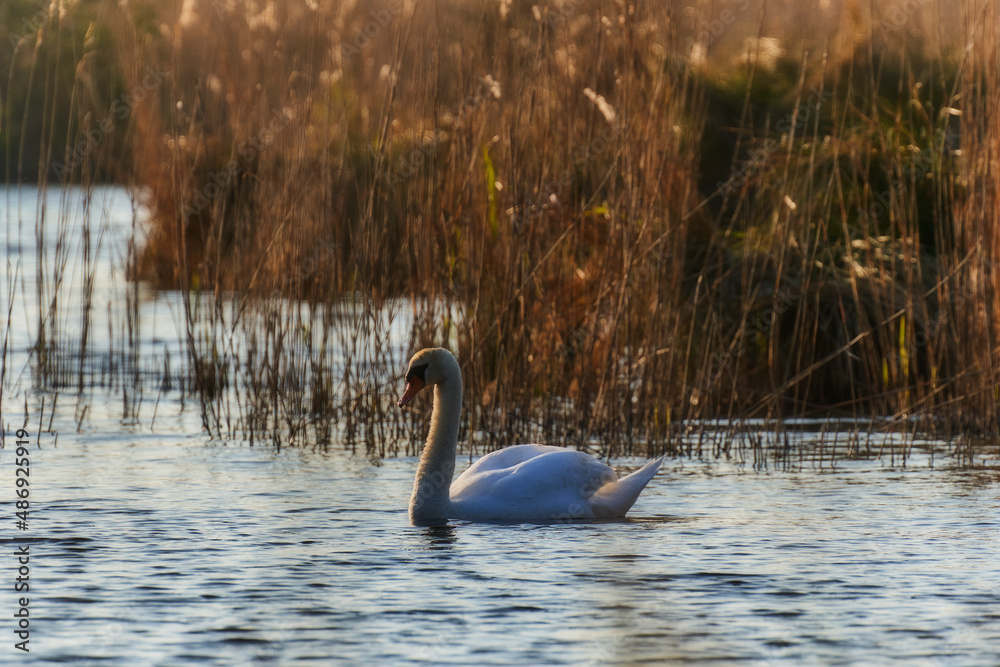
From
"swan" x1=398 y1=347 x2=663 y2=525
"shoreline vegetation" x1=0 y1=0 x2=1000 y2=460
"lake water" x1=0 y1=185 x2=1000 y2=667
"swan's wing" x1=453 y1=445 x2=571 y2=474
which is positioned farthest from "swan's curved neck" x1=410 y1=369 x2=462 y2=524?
"shoreline vegetation" x1=0 y1=0 x2=1000 y2=460

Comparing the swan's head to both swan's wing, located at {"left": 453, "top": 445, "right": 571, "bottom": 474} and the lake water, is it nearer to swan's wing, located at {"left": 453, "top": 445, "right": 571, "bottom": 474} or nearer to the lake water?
swan's wing, located at {"left": 453, "top": 445, "right": 571, "bottom": 474}

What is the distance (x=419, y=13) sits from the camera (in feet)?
30.5

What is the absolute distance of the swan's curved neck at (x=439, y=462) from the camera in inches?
271

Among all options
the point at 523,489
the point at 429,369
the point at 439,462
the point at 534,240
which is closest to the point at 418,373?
the point at 429,369

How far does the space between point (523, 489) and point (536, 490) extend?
0.19ft

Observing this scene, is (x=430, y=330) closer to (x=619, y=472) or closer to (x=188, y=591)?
(x=619, y=472)

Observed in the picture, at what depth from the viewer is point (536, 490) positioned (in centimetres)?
699

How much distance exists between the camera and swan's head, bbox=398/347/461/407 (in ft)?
24.1

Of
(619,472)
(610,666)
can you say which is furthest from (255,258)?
(610,666)

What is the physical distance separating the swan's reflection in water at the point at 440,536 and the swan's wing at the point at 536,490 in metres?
0.22

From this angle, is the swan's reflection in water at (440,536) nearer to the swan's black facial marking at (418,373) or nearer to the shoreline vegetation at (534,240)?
the swan's black facial marking at (418,373)

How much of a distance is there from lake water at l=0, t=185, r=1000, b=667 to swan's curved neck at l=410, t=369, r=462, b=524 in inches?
4.0

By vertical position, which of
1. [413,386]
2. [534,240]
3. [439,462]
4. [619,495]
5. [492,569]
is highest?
[534,240]

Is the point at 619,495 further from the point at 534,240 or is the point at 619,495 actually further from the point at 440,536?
the point at 534,240
